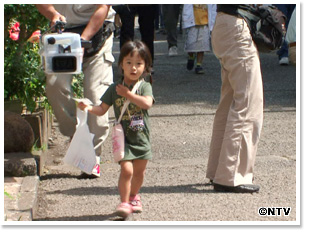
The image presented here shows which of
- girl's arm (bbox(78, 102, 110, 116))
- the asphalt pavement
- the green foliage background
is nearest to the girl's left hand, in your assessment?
girl's arm (bbox(78, 102, 110, 116))

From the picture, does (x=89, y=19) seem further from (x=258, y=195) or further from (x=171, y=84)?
(x=171, y=84)

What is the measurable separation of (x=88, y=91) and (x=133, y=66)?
1175 millimetres

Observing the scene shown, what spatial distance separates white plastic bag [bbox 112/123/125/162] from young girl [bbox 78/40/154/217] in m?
0.03

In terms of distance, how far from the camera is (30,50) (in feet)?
23.2

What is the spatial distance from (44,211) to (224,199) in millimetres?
1296

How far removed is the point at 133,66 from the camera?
201 inches

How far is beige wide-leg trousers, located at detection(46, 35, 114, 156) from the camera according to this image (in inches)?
241

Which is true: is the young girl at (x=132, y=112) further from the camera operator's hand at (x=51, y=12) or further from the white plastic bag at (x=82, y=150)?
the camera operator's hand at (x=51, y=12)

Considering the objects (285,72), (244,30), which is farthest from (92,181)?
(285,72)

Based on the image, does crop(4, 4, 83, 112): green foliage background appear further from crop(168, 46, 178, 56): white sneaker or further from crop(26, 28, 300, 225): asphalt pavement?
crop(168, 46, 178, 56): white sneaker

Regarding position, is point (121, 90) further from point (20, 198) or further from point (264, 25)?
point (264, 25)

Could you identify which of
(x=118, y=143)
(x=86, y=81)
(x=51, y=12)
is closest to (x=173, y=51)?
(x=86, y=81)

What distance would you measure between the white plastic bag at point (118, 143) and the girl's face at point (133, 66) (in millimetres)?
348

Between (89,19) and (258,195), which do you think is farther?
(89,19)
